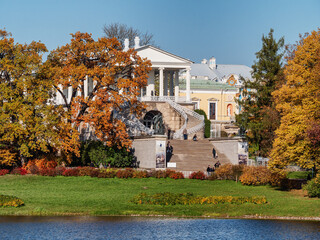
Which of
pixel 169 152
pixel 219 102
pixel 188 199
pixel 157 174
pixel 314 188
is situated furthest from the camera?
pixel 219 102

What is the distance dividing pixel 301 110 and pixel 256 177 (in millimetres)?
6266

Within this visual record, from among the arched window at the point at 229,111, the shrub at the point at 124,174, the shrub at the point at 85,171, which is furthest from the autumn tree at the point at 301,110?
the arched window at the point at 229,111

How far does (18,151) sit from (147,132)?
12.6 meters

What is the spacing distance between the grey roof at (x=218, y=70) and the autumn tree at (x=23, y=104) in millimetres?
62306

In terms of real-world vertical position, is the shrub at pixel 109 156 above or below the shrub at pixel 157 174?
above

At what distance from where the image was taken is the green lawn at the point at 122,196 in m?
29.9

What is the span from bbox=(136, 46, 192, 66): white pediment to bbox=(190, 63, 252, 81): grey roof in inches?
1514

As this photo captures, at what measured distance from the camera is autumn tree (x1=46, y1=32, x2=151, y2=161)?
157 ft

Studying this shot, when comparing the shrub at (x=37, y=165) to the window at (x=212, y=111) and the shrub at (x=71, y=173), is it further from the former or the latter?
the window at (x=212, y=111)

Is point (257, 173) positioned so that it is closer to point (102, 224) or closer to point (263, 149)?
point (263, 149)

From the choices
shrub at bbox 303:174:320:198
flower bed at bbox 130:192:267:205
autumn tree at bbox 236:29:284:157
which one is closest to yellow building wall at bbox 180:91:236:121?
autumn tree at bbox 236:29:284:157

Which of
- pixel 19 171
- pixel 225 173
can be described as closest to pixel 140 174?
pixel 225 173

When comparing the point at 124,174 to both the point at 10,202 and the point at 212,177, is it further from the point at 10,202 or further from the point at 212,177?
the point at 10,202

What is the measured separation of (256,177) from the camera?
40219 millimetres
